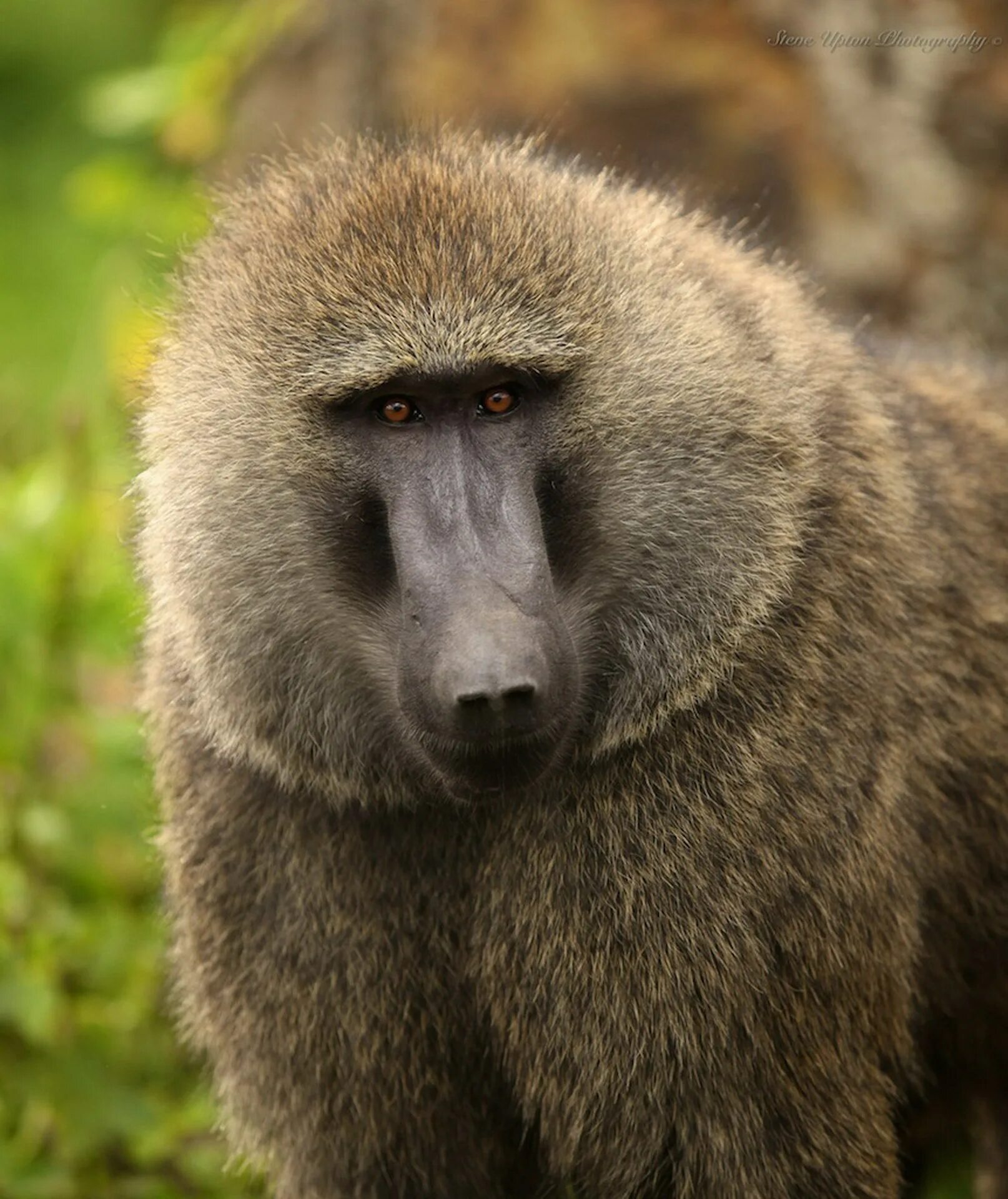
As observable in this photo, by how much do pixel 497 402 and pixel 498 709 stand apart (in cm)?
61

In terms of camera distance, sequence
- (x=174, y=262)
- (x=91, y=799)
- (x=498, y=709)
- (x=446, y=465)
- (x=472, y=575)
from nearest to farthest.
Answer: (x=498, y=709) → (x=472, y=575) → (x=446, y=465) → (x=174, y=262) → (x=91, y=799)

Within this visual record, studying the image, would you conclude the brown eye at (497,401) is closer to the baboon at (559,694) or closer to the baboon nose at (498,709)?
the baboon at (559,694)

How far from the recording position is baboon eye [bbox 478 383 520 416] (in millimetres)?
3143

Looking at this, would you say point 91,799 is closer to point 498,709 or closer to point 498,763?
point 498,763

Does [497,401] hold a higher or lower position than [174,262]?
lower

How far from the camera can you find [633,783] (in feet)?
10.6

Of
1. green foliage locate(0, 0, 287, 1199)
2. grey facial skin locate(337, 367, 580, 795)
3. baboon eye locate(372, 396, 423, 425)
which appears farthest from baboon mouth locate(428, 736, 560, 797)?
green foliage locate(0, 0, 287, 1199)

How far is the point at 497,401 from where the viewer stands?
314 cm

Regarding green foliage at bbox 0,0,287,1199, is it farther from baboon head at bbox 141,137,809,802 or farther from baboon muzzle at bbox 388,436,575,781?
baboon muzzle at bbox 388,436,575,781

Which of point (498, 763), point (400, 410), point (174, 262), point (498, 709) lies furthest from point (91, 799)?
point (498, 709)

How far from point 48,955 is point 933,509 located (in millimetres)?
2405

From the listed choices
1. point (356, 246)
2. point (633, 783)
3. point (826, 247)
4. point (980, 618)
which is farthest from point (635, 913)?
point (826, 247)

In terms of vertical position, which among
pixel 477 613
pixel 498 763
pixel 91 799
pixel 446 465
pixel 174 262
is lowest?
pixel 91 799

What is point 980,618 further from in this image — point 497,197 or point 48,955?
point 48,955
